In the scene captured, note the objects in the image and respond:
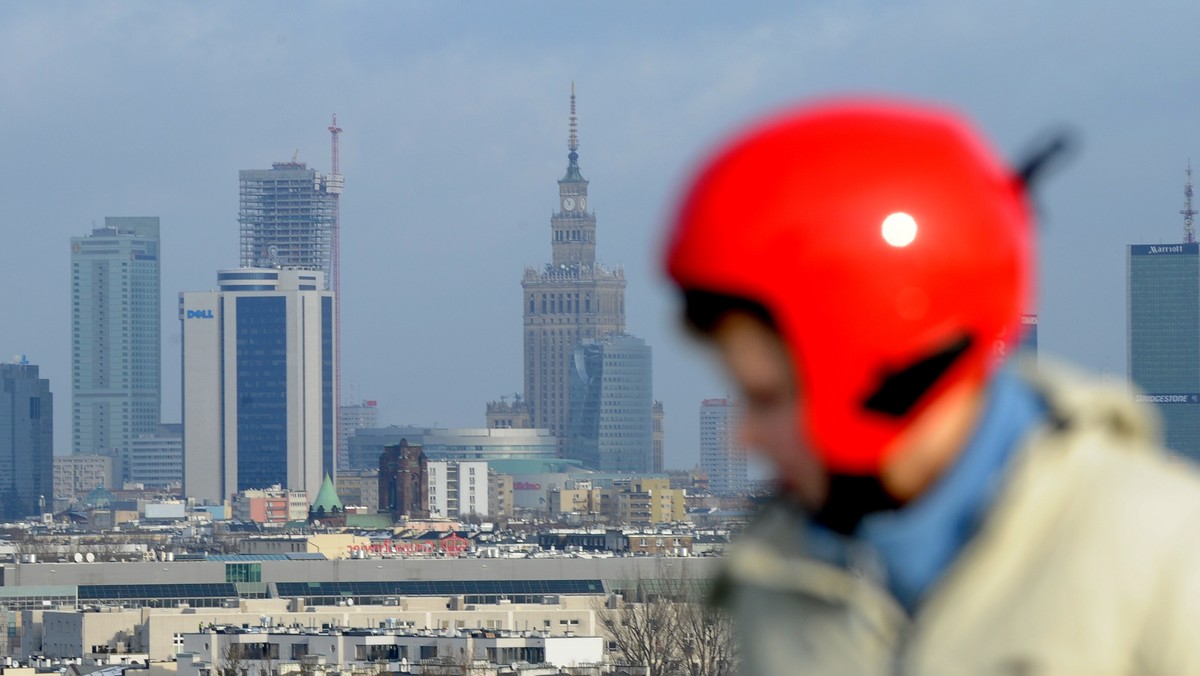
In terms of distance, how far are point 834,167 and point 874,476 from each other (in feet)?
0.47

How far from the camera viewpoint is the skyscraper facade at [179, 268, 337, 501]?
150 m

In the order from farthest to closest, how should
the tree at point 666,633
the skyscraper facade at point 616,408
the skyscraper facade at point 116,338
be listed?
the skyscraper facade at point 116,338
the skyscraper facade at point 616,408
the tree at point 666,633

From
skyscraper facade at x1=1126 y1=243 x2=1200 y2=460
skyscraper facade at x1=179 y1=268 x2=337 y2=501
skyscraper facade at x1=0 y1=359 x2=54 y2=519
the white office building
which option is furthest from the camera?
skyscraper facade at x1=0 y1=359 x2=54 y2=519

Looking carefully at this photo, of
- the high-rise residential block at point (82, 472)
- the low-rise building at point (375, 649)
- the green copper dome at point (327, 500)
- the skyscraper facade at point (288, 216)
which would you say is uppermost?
the skyscraper facade at point (288, 216)

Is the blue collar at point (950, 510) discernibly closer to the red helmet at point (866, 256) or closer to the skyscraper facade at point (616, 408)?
the red helmet at point (866, 256)

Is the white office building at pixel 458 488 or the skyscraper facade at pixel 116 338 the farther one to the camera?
the skyscraper facade at pixel 116 338

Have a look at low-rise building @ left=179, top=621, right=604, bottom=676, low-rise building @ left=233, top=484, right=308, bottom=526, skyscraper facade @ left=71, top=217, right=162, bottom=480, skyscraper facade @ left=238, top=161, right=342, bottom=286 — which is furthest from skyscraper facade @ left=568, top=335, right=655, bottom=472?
low-rise building @ left=179, top=621, right=604, bottom=676

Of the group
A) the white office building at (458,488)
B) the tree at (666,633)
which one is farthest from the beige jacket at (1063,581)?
the white office building at (458,488)

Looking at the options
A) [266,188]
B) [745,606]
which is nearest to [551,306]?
[266,188]

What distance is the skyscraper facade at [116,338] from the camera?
17688 cm

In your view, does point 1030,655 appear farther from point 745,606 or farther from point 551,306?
point 551,306

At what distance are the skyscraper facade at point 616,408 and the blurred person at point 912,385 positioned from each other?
541 feet

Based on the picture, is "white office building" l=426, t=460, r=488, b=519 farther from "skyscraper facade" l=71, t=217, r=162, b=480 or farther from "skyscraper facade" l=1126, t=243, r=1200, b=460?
"skyscraper facade" l=71, t=217, r=162, b=480

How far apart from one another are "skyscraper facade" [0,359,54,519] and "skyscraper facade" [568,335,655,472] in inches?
1451
